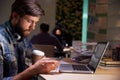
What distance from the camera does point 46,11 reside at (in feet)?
26.6

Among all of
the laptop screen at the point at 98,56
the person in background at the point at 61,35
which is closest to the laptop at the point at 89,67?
the laptop screen at the point at 98,56

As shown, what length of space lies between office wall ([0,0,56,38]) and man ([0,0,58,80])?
620cm

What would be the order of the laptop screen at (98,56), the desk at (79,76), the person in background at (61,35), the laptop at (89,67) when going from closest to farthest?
the desk at (79,76)
the laptop at (89,67)
the laptop screen at (98,56)
the person in background at (61,35)

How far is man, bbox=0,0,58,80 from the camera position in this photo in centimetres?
155


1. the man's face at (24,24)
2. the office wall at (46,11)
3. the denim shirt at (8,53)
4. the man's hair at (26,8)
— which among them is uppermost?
the man's hair at (26,8)

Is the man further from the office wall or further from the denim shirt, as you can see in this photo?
the office wall

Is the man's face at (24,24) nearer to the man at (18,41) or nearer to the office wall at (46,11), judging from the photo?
the man at (18,41)

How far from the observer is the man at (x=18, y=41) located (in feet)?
5.09

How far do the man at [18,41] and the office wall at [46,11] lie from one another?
20.3 ft

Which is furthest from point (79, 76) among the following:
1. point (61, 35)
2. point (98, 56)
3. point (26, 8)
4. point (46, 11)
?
point (46, 11)

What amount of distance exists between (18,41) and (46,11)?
6.35m

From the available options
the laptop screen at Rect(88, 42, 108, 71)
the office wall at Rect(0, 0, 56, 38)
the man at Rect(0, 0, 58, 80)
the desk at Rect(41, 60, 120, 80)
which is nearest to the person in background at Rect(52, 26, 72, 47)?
the office wall at Rect(0, 0, 56, 38)

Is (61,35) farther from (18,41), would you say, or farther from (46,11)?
(18,41)

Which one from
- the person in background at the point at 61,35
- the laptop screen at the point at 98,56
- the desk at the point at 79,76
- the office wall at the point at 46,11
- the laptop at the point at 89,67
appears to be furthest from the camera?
the office wall at the point at 46,11
